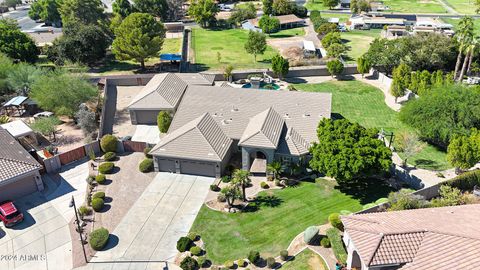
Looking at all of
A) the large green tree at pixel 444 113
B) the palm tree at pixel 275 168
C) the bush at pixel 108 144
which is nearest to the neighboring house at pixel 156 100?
the bush at pixel 108 144

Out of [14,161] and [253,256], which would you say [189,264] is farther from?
[14,161]

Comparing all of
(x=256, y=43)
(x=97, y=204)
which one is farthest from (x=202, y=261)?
(x=256, y=43)

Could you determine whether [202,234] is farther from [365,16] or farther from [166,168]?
[365,16]

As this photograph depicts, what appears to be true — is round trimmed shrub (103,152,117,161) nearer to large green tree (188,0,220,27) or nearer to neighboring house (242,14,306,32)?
large green tree (188,0,220,27)

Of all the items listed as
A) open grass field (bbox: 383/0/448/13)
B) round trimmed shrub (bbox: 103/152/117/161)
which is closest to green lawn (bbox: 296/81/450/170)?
round trimmed shrub (bbox: 103/152/117/161)

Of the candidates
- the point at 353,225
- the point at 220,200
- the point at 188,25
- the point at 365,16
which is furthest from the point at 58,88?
the point at 365,16

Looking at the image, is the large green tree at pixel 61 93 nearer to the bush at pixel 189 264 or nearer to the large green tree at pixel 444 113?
the bush at pixel 189 264
